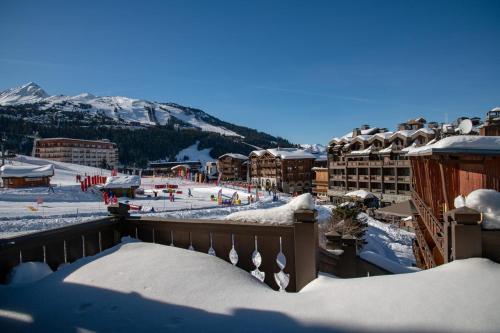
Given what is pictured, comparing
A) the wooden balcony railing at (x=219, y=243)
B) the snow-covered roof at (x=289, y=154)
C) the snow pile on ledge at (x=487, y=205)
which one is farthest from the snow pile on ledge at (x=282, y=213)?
the snow-covered roof at (x=289, y=154)

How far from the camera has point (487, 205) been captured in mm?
4246

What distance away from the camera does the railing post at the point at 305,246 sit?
439 cm

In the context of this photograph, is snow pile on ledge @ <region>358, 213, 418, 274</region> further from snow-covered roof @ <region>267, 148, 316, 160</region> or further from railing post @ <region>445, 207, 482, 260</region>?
snow-covered roof @ <region>267, 148, 316, 160</region>

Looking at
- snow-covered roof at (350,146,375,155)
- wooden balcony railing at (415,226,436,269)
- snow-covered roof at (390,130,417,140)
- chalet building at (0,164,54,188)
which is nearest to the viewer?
wooden balcony railing at (415,226,436,269)

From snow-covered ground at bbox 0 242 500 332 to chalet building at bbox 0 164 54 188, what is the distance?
157 ft

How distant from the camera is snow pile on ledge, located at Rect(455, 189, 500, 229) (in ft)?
13.6

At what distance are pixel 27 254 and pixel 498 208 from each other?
6292 mm

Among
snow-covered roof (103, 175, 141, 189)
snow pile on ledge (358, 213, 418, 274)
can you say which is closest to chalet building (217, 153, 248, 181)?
snow-covered roof (103, 175, 141, 189)

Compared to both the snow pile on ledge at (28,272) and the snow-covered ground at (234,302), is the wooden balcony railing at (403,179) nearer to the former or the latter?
the snow-covered ground at (234,302)

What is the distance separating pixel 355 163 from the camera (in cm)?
4941

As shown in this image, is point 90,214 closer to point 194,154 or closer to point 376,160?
point 376,160

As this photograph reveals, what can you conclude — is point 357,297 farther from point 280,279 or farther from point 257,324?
point 280,279

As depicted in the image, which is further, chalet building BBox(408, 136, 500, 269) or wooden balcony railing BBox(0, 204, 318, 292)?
wooden balcony railing BBox(0, 204, 318, 292)

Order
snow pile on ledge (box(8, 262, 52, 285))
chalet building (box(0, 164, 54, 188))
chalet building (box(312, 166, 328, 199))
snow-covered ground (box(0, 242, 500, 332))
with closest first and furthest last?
snow-covered ground (box(0, 242, 500, 332))
snow pile on ledge (box(8, 262, 52, 285))
chalet building (box(0, 164, 54, 188))
chalet building (box(312, 166, 328, 199))
